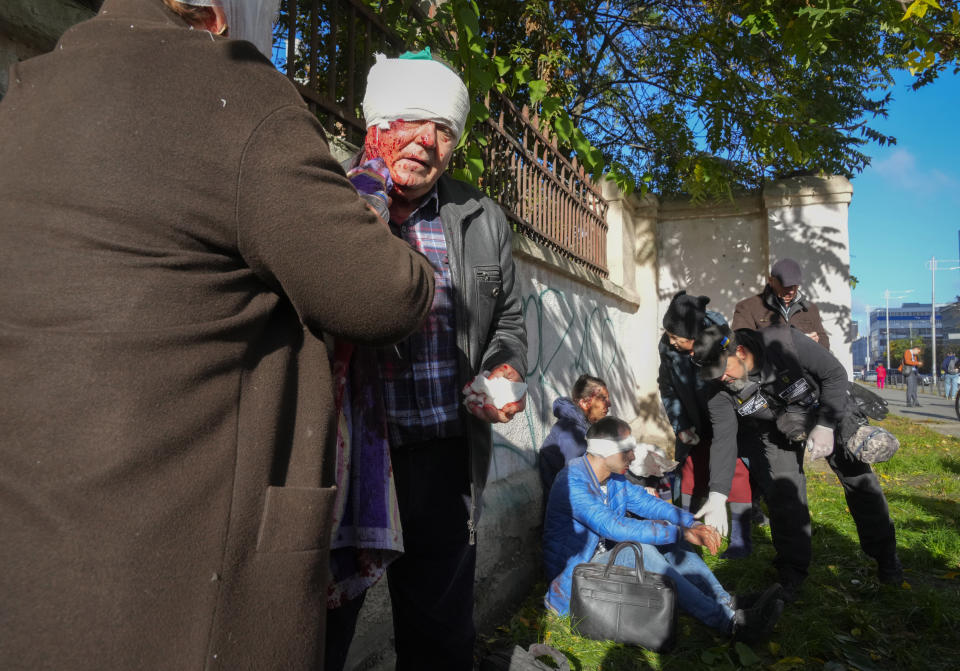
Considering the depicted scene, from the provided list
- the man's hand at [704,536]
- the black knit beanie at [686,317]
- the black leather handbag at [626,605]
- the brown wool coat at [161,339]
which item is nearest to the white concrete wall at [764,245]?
the black knit beanie at [686,317]

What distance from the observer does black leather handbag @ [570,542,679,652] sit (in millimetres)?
3025

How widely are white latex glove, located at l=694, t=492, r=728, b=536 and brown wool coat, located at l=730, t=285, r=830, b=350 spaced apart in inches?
80.8

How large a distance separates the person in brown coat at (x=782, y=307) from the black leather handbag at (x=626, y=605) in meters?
2.54

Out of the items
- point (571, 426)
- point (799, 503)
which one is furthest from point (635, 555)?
point (571, 426)

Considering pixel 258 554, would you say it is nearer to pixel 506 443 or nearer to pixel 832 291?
pixel 506 443

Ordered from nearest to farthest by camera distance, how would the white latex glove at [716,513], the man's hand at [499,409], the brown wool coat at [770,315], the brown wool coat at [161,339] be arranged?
the brown wool coat at [161,339]
the man's hand at [499,409]
the white latex glove at [716,513]
the brown wool coat at [770,315]

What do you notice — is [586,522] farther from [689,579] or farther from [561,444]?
[561,444]

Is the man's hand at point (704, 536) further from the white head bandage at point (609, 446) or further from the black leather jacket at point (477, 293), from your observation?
the black leather jacket at point (477, 293)

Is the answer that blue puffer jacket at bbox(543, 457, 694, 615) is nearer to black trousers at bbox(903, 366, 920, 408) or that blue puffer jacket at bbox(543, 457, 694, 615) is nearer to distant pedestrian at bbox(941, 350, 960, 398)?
black trousers at bbox(903, 366, 920, 408)

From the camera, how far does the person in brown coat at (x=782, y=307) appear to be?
4996 millimetres

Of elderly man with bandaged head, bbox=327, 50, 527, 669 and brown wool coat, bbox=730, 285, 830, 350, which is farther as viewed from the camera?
brown wool coat, bbox=730, 285, 830, 350

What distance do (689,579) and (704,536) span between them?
0.37 meters

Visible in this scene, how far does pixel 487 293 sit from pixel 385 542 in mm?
660

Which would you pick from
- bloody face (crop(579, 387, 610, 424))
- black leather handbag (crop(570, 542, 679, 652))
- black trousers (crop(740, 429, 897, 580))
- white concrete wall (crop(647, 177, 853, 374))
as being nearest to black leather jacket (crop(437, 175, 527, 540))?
black leather handbag (crop(570, 542, 679, 652))
